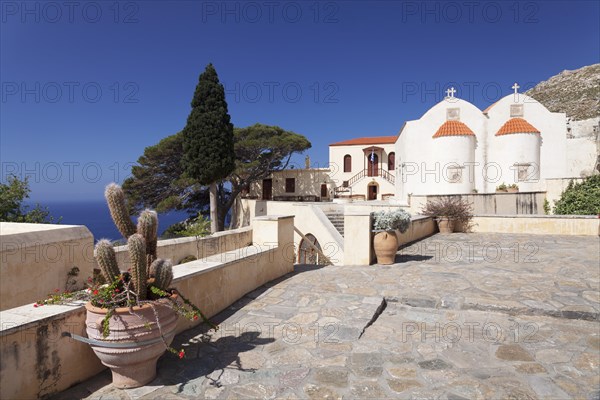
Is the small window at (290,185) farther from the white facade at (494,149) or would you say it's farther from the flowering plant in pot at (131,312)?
the flowering plant in pot at (131,312)

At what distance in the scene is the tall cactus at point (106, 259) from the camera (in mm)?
2926

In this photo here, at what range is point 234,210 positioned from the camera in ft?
105

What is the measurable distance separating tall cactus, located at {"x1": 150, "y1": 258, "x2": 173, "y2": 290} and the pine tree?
1903cm

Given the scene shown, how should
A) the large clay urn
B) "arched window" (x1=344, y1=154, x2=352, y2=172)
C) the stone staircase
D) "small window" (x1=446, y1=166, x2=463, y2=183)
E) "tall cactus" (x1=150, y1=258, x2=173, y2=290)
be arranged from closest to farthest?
1. the large clay urn
2. "tall cactus" (x1=150, y1=258, x2=173, y2=290)
3. the stone staircase
4. "small window" (x1=446, y1=166, x2=463, y2=183)
5. "arched window" (x1=344, y1=154, x2=352, y2=172)

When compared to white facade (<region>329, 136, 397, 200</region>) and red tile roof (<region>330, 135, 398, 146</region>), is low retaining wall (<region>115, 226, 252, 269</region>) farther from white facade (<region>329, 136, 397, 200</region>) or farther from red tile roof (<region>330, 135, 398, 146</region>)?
red tile roof (<region>330, 135, 398, 146</region>)

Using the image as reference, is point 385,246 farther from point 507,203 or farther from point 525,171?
point 525,171

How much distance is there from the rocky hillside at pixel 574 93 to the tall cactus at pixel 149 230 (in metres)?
46.4

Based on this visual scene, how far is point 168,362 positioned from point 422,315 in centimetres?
319

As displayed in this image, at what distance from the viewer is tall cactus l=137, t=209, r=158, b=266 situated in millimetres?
3268

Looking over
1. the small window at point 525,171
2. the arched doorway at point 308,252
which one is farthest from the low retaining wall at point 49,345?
the small window at point 525,171

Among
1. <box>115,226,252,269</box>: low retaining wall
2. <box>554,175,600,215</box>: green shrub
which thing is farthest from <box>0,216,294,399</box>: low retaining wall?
<box>554,175,600,215</box>: green shrub

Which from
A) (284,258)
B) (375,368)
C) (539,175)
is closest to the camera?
(375,368)

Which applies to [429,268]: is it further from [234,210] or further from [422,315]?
[234,210]

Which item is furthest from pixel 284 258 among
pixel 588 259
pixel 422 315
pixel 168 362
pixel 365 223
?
pixel 588 259
